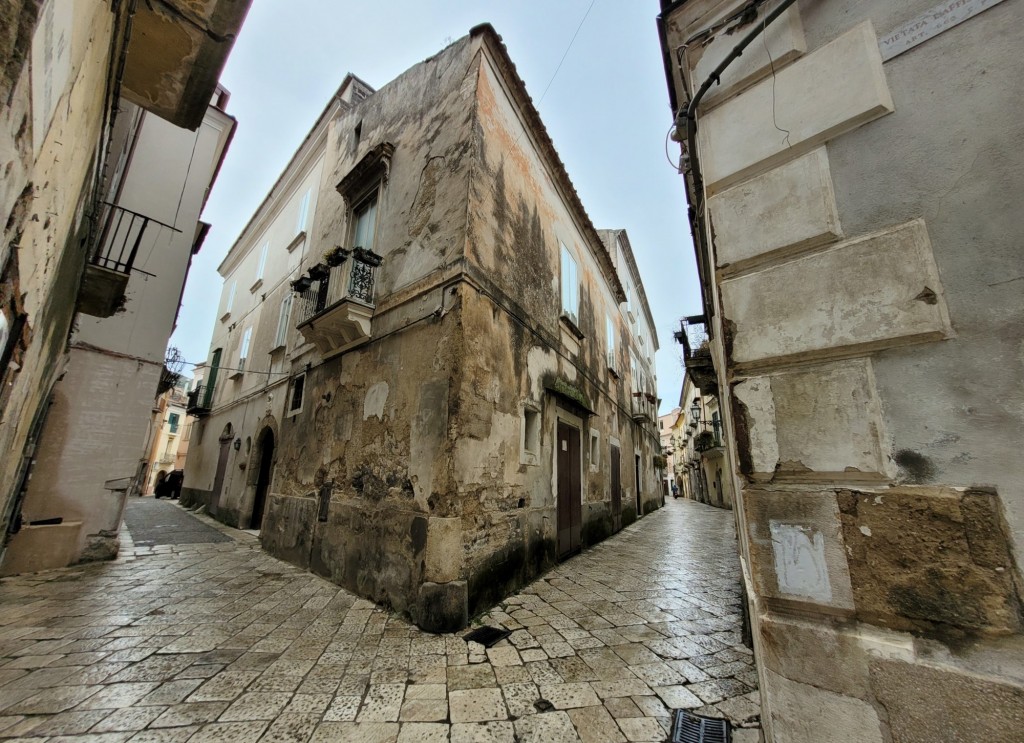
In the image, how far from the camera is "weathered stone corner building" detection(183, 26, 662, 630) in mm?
4145

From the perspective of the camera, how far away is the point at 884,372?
142 centimetres

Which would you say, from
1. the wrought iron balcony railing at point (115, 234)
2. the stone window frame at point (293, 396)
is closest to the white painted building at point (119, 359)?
the wrought iron balcony railing at point (115, 234)

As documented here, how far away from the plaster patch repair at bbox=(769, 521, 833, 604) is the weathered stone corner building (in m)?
2.97

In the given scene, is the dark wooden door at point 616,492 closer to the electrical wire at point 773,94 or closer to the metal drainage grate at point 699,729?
the metal drainage grate at point 699,729

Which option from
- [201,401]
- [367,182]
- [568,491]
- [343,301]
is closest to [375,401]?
[343,301]

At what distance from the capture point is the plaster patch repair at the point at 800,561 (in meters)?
1.42

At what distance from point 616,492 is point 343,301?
7660mm

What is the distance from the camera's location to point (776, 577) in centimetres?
150

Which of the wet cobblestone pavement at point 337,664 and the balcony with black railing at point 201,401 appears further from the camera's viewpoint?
the balcony with black railing at point 201,401

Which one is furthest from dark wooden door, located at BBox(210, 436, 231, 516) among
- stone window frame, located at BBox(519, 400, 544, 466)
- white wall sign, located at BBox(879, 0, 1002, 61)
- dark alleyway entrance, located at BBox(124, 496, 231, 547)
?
white wall sign, located at BBox(879, 0, 1002, 61)

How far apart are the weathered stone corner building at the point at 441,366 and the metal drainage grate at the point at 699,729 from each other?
6.86 feet

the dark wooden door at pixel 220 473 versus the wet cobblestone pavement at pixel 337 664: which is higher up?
the dark wooden door at pixel 220 473

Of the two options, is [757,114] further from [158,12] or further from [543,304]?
[543,304]

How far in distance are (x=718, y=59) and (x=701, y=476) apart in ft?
93.9
